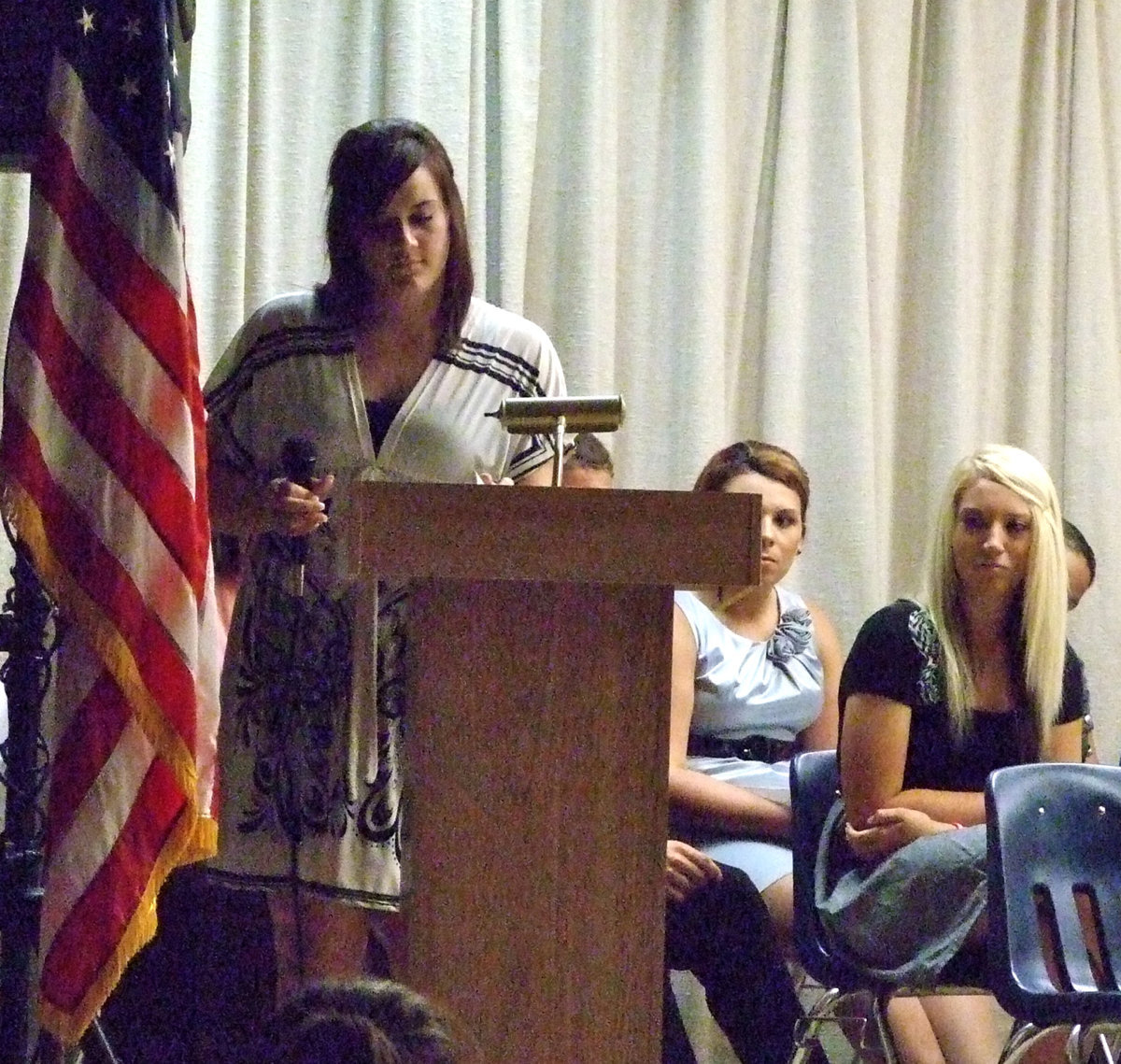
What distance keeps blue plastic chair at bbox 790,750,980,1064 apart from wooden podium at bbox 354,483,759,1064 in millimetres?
1251

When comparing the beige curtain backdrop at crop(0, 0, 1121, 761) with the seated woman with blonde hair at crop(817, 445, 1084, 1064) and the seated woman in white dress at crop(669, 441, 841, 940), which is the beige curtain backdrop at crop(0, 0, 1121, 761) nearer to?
the seated woman in white dress at crop(669, 441, 841, 940)

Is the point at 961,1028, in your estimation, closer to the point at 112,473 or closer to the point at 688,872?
the point at 688,872

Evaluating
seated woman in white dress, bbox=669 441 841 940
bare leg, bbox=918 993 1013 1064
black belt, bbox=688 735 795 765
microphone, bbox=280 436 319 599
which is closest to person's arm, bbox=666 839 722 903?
seated woman in white dress, bbox=669 441 841 940

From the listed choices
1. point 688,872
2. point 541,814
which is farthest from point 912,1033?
point 541,814

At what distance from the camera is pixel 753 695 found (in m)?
3.72

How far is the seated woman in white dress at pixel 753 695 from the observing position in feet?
11.5

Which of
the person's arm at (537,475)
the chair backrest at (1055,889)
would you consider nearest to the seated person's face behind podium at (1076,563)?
the chair backrest at (1055,889)

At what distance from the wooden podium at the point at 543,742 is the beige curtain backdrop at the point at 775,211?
2.22 meters

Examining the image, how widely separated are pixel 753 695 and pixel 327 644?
51.5 inches

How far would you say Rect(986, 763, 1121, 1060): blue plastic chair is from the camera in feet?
9.21

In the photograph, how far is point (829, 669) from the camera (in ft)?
12.8

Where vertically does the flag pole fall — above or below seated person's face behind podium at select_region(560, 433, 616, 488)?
below

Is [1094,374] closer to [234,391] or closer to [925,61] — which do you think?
[925,61]

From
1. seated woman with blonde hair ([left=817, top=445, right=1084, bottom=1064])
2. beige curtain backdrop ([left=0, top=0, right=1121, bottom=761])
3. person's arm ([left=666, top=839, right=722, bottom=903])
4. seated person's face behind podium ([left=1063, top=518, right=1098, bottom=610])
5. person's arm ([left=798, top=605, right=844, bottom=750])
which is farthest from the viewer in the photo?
seated person's face behind podium ([left=1063, top=518, right=1098, bottom=610])
